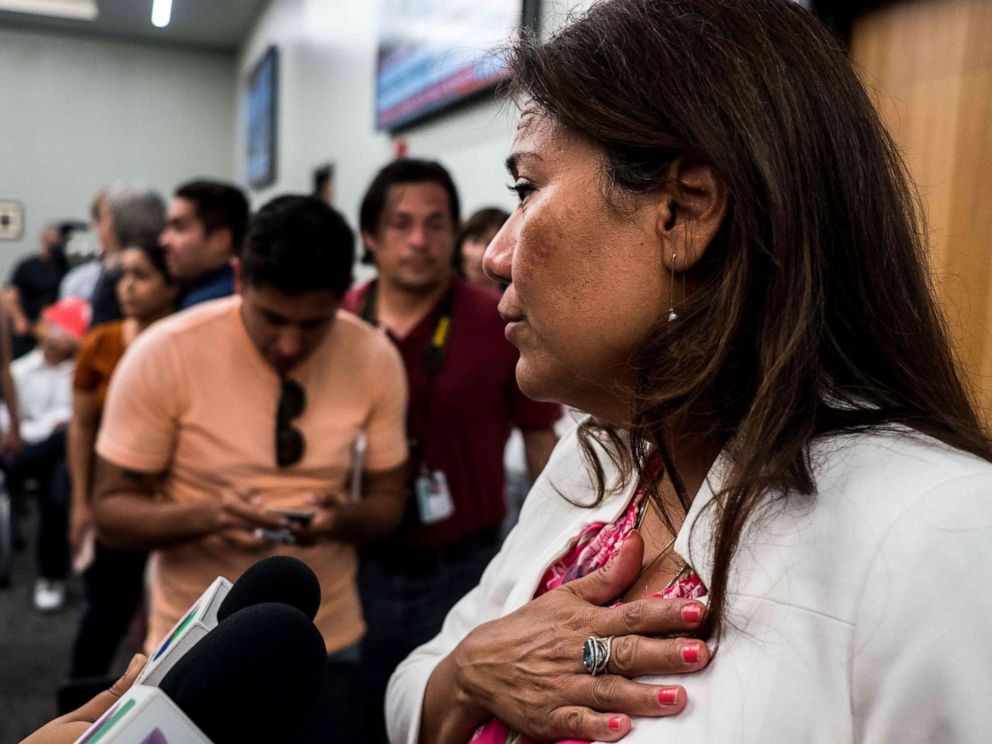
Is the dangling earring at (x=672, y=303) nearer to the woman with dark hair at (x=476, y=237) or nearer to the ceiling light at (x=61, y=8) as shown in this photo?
the ceiling light at (x=61, y=8)

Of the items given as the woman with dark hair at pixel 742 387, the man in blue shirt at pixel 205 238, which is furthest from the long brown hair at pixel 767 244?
Result: the man in blue shirt at pixel 205 238

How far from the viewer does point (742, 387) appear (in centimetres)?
80

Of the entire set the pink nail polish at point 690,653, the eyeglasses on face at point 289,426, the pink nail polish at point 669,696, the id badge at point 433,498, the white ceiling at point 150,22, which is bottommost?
the id badge at point 433,498

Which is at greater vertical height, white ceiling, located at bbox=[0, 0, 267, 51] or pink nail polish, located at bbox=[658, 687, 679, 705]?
white ceiling, located at bbox=[0, 0, 267, 51]

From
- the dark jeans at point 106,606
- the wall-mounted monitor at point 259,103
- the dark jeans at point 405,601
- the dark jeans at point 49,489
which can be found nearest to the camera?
the wall-mounted monitor at point 259,103

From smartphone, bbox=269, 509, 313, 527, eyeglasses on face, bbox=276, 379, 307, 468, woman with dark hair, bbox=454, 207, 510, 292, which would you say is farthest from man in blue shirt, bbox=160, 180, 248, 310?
smartphone, bbox=269, 509, 313, 527

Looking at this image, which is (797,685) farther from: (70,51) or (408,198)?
(408,198)

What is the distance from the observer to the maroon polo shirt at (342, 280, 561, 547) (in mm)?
2346

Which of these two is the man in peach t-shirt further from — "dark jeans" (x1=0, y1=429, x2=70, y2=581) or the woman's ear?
"dark jeans" (x1=0, y1=429, x2=70, y2=581)

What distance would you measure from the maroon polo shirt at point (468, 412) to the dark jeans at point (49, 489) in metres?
2.42

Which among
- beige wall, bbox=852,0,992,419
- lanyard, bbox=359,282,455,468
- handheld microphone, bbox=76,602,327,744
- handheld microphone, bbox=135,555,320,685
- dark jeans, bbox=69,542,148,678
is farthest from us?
dark jeans, bbox=69,542,148,678

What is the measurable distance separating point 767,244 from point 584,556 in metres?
0.38

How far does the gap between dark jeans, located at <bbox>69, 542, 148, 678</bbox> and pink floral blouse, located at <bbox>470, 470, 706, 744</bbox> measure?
2021 mm

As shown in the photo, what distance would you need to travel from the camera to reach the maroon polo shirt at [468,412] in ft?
7.70
